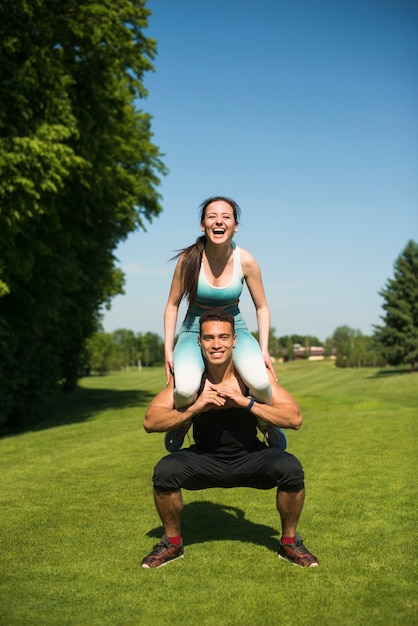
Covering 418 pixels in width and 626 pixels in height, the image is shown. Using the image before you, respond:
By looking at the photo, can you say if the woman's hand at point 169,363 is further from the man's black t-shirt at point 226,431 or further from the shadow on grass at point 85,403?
the shadow on grass at point 85,403

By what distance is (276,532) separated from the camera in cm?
592

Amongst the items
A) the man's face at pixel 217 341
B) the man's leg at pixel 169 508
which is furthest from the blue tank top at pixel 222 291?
the man's leg at pixel 169 508

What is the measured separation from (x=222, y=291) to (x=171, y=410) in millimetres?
1156

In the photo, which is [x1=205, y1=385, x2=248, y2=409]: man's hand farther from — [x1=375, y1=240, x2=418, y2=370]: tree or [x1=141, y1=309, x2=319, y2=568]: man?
[x1=375, y1=240, x2=418, y2=370]: tree

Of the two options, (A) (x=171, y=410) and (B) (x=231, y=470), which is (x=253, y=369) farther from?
(B) (x=231, y=470)

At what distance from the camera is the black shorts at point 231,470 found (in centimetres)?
504

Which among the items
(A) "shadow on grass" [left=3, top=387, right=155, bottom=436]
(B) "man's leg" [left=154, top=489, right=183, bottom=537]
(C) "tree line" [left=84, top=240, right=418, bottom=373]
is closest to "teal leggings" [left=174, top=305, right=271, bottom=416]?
(B) "man's leg" [left=154, top=489, right=183, bottom=537]

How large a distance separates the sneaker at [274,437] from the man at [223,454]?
0.45 ft

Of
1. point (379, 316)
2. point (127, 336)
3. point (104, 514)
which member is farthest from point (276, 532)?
point (127, 336)

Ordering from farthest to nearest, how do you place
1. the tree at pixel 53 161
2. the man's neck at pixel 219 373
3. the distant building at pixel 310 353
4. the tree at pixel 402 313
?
the distant building at pixel 310 353 < the tree at pixel 402 313 < the tree at pixel 53 161 < the man's neck at pixel 219 373

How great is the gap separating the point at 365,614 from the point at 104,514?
141 inches

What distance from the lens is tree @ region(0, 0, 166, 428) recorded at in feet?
50.6

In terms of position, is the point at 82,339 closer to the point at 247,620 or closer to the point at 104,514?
the point at 104,514

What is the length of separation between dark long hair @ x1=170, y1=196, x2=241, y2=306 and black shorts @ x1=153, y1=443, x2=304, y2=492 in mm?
1408
